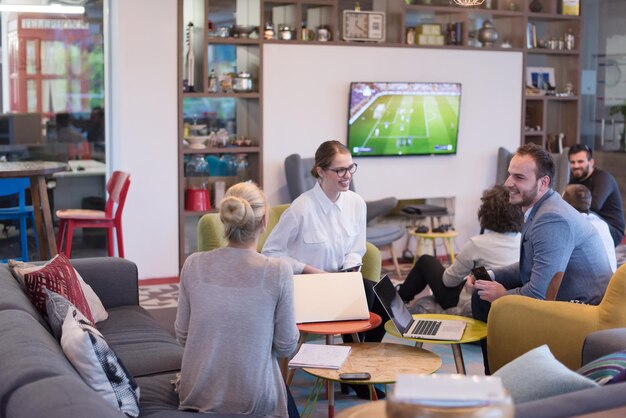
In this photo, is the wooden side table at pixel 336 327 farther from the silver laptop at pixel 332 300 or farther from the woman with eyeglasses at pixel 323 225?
the woman with eyeglasses at pixel 323 225

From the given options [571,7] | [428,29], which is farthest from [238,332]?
[571,7]

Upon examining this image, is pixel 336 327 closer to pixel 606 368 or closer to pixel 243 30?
pixel 606 368

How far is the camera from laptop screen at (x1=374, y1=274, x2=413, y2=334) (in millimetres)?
4137

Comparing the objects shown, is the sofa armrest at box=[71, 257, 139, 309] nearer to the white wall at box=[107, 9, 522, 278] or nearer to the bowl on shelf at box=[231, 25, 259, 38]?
the white wall at box=[107, 9, 522, 278]

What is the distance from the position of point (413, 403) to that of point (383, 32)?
24.4 ft

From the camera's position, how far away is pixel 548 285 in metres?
4.19

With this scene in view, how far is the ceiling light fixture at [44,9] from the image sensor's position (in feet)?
24.6

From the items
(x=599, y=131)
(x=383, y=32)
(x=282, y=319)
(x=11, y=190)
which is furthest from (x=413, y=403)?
(x=599, y=131)

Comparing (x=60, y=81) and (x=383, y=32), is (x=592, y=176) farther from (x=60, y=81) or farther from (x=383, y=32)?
(x=60, y=81)

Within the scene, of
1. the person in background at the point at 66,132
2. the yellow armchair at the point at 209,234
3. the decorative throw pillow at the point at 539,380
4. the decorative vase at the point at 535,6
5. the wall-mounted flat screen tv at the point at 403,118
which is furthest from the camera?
the decorative vase at the point at 535,6

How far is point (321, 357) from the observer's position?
12.5 feet

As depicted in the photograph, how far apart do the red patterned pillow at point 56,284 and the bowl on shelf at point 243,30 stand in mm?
3913

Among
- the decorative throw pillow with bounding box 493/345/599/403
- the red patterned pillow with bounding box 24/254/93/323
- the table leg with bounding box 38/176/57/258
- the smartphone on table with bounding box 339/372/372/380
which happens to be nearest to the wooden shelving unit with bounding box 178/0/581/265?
the table leg with bounding box 38/176/57/258

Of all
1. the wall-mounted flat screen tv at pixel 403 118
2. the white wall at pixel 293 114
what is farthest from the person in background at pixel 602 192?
the white wall at pixel 293 114
